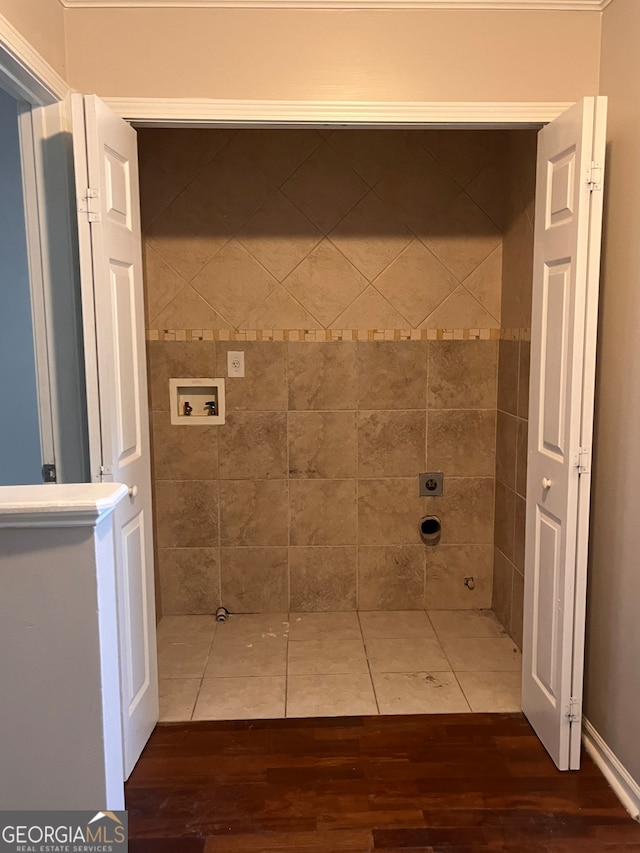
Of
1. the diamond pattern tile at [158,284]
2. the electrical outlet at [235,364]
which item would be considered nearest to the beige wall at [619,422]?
the electrical outlet at [235,364]

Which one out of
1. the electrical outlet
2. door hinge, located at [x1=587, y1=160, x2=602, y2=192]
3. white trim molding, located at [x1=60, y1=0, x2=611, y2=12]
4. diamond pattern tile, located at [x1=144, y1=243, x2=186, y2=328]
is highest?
white trim molding, located at [x1=60, y1=0, x2=611, y2=12]

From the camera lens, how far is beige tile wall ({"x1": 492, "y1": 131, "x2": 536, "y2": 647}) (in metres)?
3.05

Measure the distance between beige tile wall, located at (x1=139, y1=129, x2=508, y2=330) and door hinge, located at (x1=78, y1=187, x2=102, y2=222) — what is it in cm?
136

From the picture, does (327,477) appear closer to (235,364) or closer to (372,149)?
(235,364)

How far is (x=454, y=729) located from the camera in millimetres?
2514

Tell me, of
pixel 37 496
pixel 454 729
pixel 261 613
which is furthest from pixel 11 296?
pixel 454 729

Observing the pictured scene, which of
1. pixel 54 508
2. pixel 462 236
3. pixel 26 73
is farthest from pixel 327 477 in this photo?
pixel 54 508

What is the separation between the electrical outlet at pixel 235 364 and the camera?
3.42 m

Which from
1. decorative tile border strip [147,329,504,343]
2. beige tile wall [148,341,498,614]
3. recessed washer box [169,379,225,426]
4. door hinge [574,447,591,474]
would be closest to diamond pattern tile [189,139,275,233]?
decorative tile border strip [147,329,504,343]

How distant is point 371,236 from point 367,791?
8.17ft

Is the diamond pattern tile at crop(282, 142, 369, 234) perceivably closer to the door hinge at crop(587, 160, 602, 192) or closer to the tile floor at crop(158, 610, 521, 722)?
the door hinge at crop(587, 160, 602, 192)

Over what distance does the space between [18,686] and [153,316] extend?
237cm

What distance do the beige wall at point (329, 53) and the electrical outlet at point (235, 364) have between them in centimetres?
138

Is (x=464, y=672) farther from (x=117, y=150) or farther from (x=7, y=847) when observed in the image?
(x=117, y=150)
